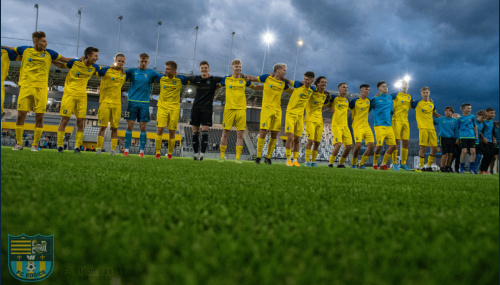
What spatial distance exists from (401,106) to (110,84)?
7.86m

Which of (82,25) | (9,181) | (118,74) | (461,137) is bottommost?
(9,181)

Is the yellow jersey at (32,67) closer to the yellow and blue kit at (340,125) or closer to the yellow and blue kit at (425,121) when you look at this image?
the yellow and blue kit at (340,125)

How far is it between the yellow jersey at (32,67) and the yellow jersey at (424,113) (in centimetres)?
964

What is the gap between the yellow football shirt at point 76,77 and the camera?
20.3ft

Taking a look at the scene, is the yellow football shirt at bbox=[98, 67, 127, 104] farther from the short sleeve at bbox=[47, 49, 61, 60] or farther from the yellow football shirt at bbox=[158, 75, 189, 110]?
the yellow football shirt at bbox=[158, 75, 189, 110]

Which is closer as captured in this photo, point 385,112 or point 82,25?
point 385,112

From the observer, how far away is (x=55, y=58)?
6.00 metres

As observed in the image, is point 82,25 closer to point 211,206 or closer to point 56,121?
point 56,121

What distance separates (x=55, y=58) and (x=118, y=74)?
127 cm

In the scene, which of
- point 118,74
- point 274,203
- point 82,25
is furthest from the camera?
point 82,25

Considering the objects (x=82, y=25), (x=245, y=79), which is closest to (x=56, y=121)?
(x=82, y=25)

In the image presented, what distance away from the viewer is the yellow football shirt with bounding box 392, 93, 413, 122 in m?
8.02

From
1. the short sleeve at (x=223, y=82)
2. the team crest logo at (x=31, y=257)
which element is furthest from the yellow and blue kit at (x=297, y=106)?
the team crest logo at (x=31, y=257)

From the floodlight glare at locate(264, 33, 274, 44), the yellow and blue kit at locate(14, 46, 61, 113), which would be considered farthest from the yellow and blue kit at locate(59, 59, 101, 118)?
the floodlight glare at locate(264, 33, 274, 44)
